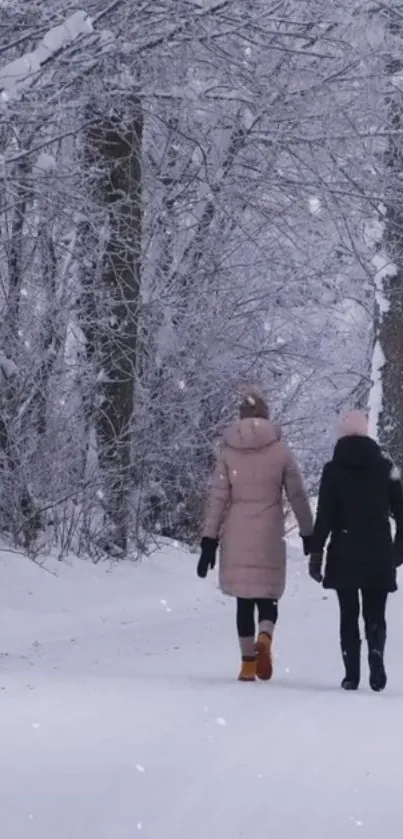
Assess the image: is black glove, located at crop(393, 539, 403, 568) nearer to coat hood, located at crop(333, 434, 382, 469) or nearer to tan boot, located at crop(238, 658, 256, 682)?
coat hood, located at crop(333, 434, 382, 469)

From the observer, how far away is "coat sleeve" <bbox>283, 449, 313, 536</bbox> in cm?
1166

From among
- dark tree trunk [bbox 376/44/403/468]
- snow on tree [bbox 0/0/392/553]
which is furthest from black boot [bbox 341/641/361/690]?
dark tree trunk [bbox 376/44/403/468]

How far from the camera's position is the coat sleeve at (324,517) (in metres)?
11.4

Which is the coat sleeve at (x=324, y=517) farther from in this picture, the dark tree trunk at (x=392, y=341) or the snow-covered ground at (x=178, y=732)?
the dark tree trunk at (x=392, y=341)

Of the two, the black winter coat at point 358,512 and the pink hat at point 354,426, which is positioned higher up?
the pink hat at point 354,426

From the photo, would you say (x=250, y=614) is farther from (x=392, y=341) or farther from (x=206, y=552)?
(x=392, y=341)

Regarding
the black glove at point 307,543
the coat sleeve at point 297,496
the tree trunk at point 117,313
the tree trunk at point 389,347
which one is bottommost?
the tree trunk at point 389,347

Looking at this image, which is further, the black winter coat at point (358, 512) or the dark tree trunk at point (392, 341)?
the dark tree trunk at point (392, 341)

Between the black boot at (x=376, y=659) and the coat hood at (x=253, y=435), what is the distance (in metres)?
1.43

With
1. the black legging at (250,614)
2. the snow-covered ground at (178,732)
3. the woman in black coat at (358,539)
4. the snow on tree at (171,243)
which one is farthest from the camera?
the snow on tree at (171,243)

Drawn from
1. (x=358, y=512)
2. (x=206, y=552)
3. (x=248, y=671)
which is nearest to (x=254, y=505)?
(x=206, y=552)

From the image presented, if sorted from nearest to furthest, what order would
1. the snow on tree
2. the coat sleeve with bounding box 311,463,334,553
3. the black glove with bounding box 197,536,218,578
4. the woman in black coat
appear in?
the woman in black coat → the coat sleeve with bounding box 311,463,334,553 → the black glove with bounding box 197,536,218,578 → the snow on tree

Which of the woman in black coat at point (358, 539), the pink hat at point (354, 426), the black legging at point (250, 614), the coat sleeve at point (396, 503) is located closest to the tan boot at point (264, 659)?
the black legging at point (250, 614)

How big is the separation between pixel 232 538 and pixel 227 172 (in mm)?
7707
